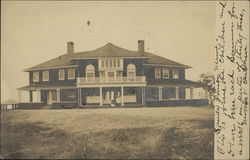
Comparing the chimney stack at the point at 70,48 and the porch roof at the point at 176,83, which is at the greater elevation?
the chimney stack at the point at 70,48

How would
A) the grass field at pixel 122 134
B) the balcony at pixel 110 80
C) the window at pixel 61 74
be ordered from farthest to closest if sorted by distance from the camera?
the window at pixel 61 74
the balcony at pixel 110 80
the grass field at pixel 122 134

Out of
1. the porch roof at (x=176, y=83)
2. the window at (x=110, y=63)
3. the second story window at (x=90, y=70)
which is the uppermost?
the window at (x=110, y=63)

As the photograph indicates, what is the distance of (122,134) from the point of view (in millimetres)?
2785

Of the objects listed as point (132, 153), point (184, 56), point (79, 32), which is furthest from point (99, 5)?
point (132, 153)

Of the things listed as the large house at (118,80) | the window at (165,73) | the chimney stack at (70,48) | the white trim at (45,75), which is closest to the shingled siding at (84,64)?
the large house at (118,80)

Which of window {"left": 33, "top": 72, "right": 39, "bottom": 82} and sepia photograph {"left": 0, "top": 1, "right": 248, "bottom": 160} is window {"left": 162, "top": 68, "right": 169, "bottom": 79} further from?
window {"left": 33, "top": 72, "right": 39, "bottom": 82}

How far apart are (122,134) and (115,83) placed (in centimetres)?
51

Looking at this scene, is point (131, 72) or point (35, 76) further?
point (35, 76)

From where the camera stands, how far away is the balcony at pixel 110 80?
2.84 meters

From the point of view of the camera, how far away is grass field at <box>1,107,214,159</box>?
2738 mm

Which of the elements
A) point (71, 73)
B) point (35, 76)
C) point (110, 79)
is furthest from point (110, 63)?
point (35, 76)

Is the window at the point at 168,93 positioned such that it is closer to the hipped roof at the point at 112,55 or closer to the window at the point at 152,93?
the window at the point at 152,93

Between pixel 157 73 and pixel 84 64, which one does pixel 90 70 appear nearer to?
pixel 84 64

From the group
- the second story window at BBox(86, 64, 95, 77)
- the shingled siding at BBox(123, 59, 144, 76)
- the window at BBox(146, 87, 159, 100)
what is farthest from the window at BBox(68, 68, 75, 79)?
the window at BBox(146, 87, 159, 100)
